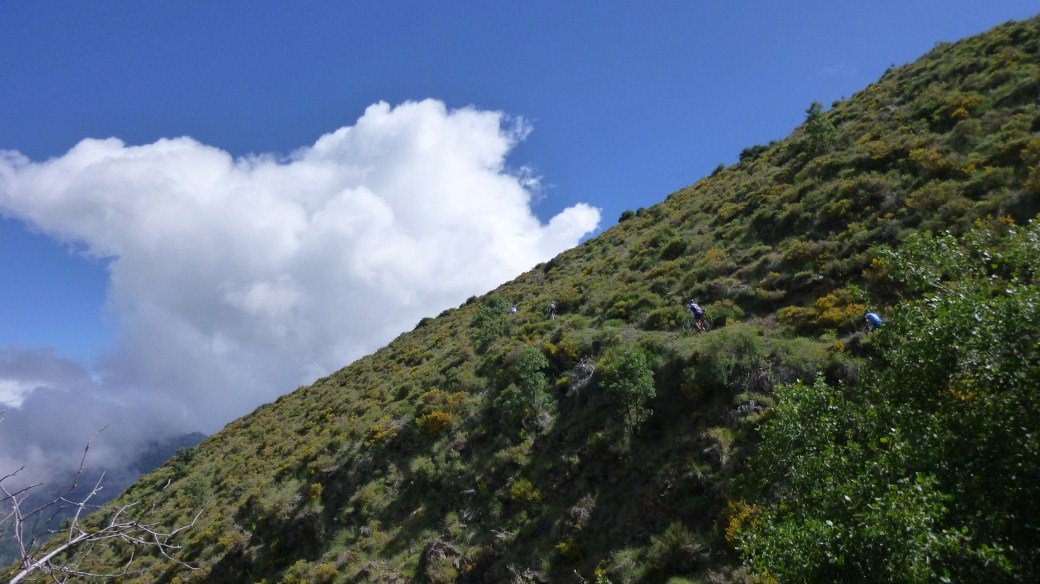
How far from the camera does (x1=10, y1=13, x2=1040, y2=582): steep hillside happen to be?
11.6 m

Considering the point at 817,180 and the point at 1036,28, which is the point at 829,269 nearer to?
the point at 817,180

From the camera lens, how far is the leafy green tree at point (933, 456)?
199 inches

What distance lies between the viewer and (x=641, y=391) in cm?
1334

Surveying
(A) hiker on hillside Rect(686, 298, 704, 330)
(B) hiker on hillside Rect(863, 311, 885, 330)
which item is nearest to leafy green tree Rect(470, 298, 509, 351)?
(A) hiker on hillside Rect(686, 298, 704, 330)

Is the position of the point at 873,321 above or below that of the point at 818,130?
below

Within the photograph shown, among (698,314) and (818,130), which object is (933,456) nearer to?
(698,314)

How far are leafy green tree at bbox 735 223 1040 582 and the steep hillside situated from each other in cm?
54

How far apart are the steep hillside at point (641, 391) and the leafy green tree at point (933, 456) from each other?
1.77ft

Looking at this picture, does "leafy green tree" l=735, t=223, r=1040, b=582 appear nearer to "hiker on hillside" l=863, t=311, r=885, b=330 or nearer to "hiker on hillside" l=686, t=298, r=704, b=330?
"hiker on hillside" l=863, t=311, r=885, b=330

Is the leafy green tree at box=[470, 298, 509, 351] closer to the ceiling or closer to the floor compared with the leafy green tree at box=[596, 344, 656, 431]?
closer to the ceiling

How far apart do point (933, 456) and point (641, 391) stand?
7.74 meters

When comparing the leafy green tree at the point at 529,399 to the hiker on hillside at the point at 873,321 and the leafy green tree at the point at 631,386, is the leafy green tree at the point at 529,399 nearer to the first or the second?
the leafy green tree at the point at 631,386

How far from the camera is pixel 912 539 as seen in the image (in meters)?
4.90

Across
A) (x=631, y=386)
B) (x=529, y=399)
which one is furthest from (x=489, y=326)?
(x=631, y=386)
